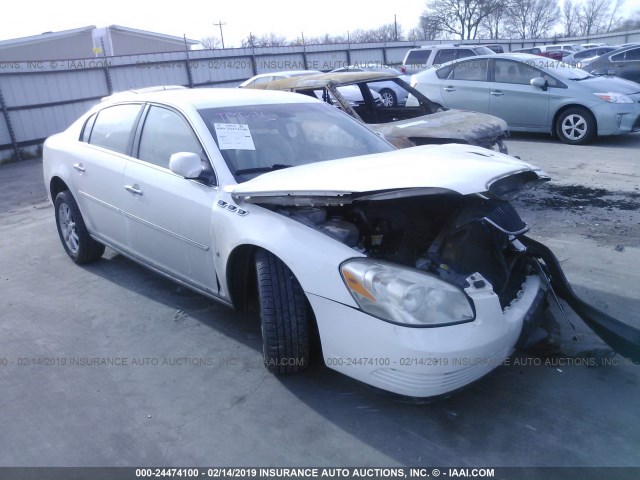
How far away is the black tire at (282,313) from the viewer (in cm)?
288

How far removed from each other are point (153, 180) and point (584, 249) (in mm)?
3648

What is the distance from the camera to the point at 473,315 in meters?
2.53

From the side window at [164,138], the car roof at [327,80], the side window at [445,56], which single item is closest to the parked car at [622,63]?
the side window at [445,56]

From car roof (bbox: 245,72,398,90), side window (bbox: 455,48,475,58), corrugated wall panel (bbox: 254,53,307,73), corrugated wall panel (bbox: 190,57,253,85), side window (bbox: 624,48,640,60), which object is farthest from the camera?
corrugated wall panel (bbox: 254,53,307,73)

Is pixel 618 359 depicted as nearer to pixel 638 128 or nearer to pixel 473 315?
pixel 473 315

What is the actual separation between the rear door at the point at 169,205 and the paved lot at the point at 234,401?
47 centimetres

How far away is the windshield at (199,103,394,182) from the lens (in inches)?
138

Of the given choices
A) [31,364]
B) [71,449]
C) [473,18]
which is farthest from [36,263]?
[473,18]

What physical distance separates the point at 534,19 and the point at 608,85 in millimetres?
69428

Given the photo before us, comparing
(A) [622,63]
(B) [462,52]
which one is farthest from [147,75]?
(A) [622,63]

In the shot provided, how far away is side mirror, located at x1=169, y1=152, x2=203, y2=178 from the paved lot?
1.12m

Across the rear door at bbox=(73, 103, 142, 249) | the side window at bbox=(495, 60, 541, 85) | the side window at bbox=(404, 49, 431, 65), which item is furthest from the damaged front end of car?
the side window at bbox=(404, 49, 431, 65)

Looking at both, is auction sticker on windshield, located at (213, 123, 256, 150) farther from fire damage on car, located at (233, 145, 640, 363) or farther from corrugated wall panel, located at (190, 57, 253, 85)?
corrugated wall panel, located at (190, 57, 253, 85)

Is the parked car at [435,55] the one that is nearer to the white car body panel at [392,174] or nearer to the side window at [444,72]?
the side window at [444,72]
